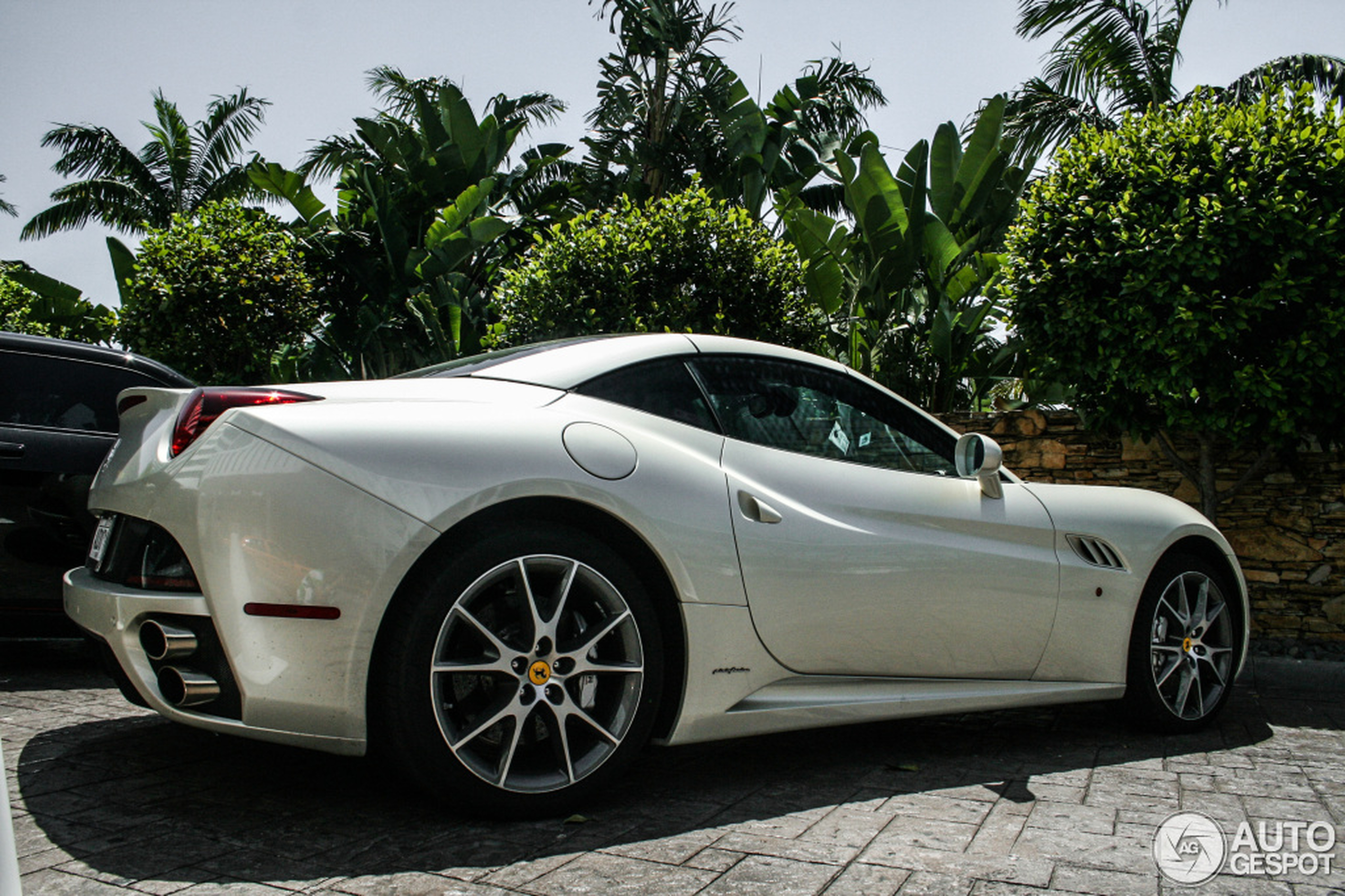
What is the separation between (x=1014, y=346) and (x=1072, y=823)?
326 inches

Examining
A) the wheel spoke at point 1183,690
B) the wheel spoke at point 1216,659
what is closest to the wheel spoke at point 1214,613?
the wheel spoke at point 1216,659

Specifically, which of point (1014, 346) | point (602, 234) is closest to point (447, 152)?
point (602, 234)

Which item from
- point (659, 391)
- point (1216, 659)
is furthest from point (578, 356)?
point (1216, 659)

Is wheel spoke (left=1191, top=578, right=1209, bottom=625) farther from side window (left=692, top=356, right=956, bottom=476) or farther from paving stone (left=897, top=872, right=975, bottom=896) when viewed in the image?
paving stone (left=897, top=872, right=975, bottom=896)

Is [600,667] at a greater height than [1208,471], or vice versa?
[1208,471]

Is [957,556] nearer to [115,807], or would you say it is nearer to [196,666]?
[196,666]

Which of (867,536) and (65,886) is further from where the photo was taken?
(867,536)

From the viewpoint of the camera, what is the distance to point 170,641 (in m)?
2.71

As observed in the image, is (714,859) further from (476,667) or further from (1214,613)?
(1214,613)

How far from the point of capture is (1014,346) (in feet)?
35.1

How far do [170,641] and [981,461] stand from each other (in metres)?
2.76

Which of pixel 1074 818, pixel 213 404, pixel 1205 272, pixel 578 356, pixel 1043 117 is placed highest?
pixel 1043 117

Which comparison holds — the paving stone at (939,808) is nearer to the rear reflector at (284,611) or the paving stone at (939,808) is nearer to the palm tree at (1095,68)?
the rear reflector at (284,611)

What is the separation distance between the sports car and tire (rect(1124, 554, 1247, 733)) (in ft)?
1.43
